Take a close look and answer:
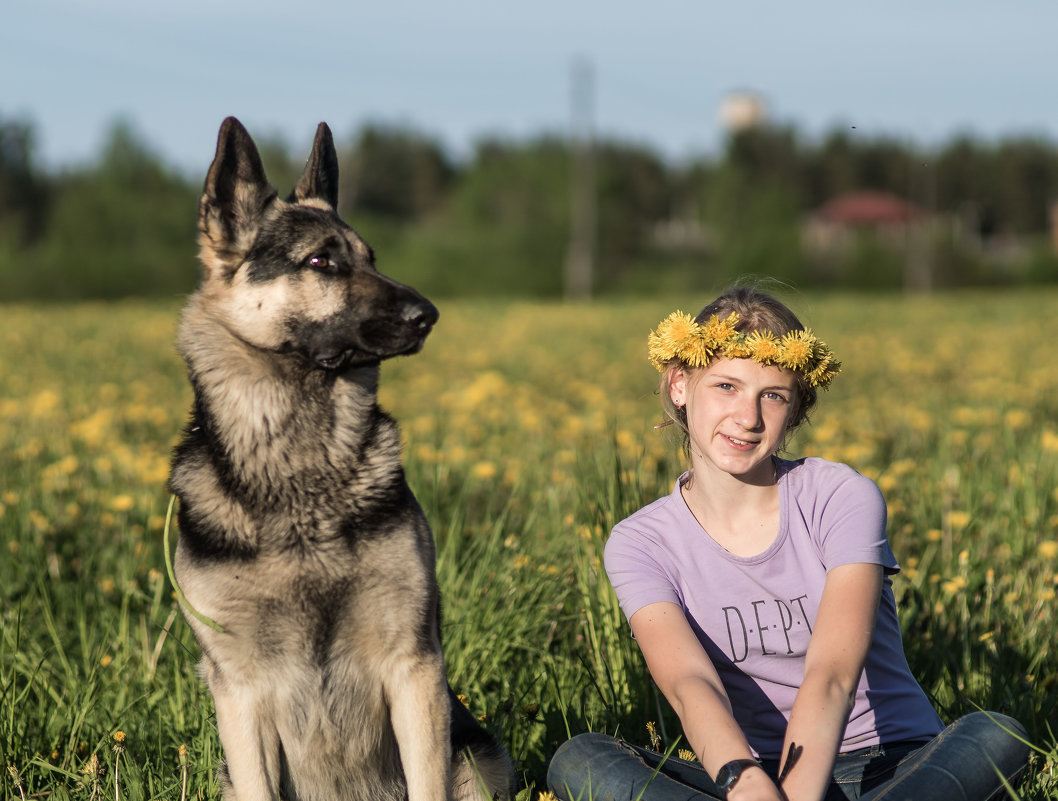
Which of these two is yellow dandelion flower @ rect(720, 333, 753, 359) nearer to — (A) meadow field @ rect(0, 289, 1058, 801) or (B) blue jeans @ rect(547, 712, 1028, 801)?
(A) meadow field @ rect(0, 289, 1058, 801)

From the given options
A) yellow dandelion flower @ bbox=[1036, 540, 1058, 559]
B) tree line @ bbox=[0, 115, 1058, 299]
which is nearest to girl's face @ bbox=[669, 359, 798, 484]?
yellow dandelion flower @ bbox=[1036, 540, 1058, 559]

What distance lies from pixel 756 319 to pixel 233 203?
1.39 meters

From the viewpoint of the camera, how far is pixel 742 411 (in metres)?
2.58

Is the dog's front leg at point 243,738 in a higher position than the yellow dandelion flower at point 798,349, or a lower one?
lower

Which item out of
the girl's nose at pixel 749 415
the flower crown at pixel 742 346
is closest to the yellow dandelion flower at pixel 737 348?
the flower crown at pixel 742 346

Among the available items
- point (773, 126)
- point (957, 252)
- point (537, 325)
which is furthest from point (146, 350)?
point (773, 126)

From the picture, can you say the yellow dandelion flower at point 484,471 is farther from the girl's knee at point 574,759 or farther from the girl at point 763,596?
the girl's knee at point 574,759

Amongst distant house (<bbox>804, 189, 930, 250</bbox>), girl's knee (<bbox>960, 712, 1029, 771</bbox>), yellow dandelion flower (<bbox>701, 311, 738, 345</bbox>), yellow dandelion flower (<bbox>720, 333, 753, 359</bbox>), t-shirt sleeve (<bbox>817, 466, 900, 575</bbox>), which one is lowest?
girl's knee (<bbox>960, 712, 1029, 771</bbox>)

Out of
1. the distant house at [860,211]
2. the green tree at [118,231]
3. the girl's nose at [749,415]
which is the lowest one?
the girl's nose at [749,415]

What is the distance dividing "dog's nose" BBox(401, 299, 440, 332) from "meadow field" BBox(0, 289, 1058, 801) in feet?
3.49

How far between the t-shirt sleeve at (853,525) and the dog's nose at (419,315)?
110cm

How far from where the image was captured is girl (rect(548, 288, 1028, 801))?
2.35 metres

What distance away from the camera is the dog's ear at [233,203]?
2629 mm

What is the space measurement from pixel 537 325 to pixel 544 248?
23270 mm
